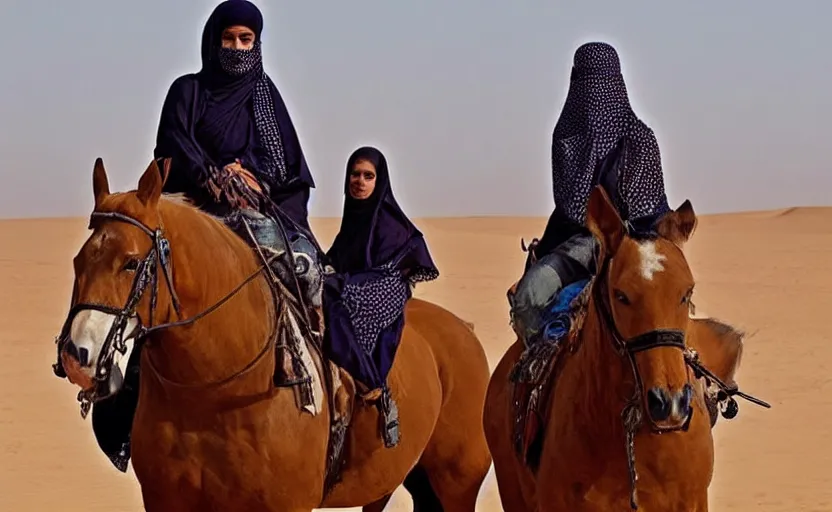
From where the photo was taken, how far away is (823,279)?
3878 centimetres

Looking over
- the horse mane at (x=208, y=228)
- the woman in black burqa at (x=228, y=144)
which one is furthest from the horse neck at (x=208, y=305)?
the woman in black burqa at (x=228, y=144)

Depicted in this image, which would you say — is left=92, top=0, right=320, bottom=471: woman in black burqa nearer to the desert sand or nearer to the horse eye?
the horse eye

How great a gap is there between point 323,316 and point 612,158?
1.76 m

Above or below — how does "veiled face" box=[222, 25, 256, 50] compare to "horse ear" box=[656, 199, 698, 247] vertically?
above

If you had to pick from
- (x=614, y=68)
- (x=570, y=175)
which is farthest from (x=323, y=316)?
(x=614, y=68)

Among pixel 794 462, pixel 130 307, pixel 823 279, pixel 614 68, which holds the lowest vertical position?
pixel 823 279

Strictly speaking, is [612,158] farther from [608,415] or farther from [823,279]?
[823,279]

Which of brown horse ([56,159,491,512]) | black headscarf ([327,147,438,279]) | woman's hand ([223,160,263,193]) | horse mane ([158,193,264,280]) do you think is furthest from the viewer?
black headscarf ([327,147,438,279])

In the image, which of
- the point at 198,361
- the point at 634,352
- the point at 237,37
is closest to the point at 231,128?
the point at 237,37

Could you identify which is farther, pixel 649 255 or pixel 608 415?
pixel 608 415

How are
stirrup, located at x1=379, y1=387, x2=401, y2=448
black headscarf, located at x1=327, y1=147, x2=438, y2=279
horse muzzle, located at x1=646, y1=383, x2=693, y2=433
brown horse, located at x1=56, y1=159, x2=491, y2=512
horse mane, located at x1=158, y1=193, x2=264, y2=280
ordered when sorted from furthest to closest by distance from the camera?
black headscarf, located at x1=327, y1=147, x2=438, y2=279
stirrup, located at x1=379, y1=387, x2=401, y2=448
horse mane, located at x1=158, y1=193, x2=264, y2=280
brown horse, located at x1=56, y1=159, x2=491, y2=512
horse muzzle, located at x1=646, y1=383, x2=693, y2=433

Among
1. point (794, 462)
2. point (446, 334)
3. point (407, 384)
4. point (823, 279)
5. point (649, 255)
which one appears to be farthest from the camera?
point (823, 279)

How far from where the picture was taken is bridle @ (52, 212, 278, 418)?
555 cm

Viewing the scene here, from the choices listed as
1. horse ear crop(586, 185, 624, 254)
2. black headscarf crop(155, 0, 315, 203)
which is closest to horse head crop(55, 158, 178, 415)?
black headscarf crop(155, 0, 315, 203)
